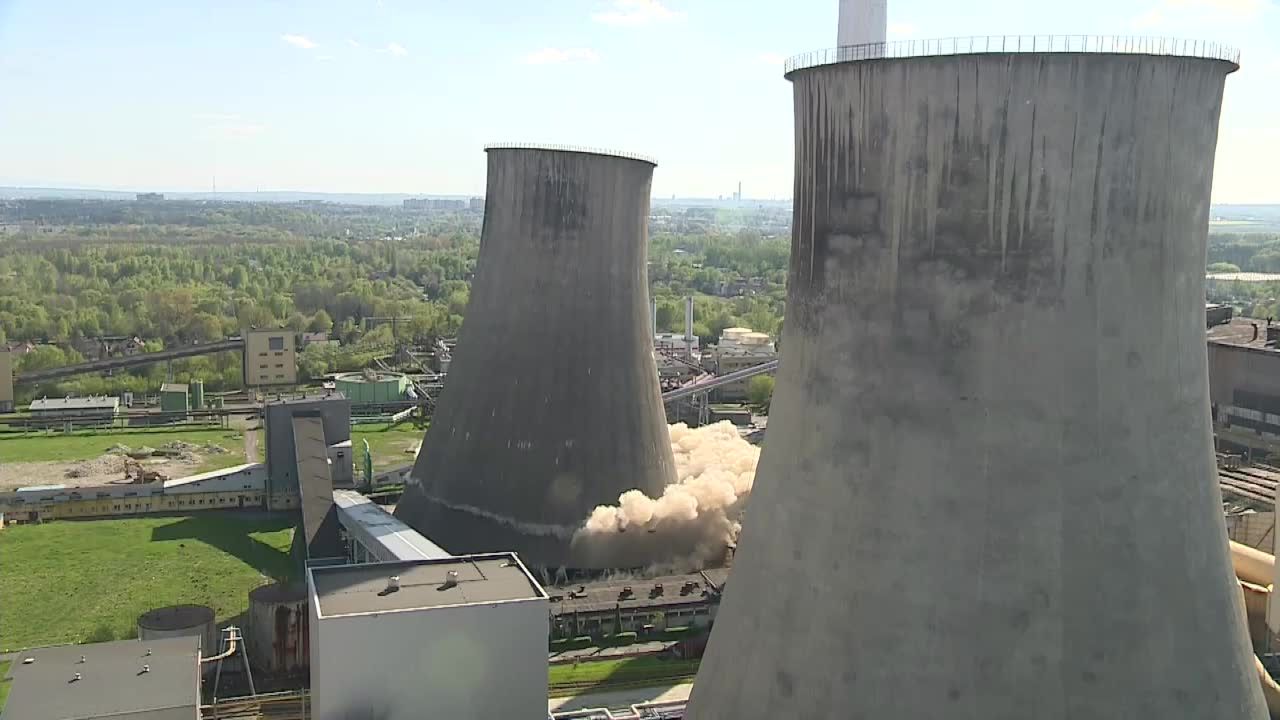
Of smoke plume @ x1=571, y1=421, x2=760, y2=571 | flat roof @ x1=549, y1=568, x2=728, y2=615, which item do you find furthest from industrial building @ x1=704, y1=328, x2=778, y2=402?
flat roof @ x1=549, y1=568, x2=728, y2=615

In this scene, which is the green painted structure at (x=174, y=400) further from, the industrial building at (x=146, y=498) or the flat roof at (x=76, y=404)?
the industrial building at (x=146, y=498)

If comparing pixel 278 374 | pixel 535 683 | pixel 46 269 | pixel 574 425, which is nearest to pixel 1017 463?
pixel 535 683

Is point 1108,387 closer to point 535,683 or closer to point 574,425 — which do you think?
point 535,683

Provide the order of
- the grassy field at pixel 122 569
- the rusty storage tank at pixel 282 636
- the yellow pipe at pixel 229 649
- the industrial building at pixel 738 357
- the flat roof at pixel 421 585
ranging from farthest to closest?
the industrial building at pixel 738 357, the grassy field at pixel 122 569, the rusty storage tank at pixel 282 636, the yellow pipe at pixel 229 649, the flat roof at pixel 421 585

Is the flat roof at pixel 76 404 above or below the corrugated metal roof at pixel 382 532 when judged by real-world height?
below

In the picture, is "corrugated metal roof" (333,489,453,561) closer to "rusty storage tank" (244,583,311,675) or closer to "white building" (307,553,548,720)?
"rusty storage tank" (244,583,311,675)

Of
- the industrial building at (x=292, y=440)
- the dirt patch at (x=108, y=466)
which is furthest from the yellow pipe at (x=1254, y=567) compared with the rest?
the dirt patch at (x=108, y=466)
